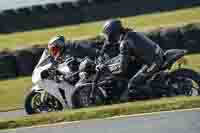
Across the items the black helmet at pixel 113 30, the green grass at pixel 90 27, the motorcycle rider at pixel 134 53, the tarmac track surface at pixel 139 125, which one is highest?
the green grass at pixel 90 27

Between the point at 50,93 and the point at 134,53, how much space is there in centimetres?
165

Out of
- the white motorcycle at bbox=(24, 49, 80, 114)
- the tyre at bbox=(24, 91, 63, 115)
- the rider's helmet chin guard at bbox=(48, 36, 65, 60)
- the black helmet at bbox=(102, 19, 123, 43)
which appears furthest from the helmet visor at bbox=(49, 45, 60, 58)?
the black helmet at bbox=(102, 19, 123, 43)

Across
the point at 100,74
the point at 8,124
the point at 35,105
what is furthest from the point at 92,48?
the point at 8,124

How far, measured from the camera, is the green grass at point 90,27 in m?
19.4

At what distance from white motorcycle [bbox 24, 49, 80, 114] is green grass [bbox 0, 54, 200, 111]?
99 centimetres

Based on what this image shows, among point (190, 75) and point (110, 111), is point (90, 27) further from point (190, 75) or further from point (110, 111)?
point (110, 111)

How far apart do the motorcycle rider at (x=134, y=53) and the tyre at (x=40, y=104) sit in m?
1.26

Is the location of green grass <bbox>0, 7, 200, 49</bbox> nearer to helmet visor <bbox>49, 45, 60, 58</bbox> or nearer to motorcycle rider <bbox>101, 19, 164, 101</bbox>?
helmet visor <bbox>49, 45, 60, 58</bbox>

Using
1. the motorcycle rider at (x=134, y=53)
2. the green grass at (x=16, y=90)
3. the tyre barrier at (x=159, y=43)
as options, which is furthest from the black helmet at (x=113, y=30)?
the tyre barrier at (x=159, y=43)

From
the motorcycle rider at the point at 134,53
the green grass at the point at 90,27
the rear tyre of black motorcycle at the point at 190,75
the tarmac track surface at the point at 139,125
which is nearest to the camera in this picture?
the tarmac track surface at the point at 139,125

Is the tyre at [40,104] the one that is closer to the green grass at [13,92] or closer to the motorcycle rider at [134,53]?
the green grass at [13,92]

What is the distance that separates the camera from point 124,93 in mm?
11914

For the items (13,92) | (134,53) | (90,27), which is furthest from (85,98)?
(90,27)

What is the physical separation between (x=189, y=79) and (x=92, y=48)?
1878 mm
